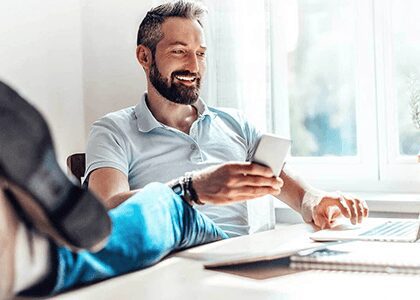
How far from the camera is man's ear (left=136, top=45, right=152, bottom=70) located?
1842 millimetres

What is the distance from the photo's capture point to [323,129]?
2143 mm

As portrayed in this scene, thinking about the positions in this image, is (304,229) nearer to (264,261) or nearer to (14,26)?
(264,261)

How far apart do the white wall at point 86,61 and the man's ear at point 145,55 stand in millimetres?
409

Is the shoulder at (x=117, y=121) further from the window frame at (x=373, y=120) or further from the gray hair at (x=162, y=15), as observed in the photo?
the window frame at (x=373, y=120)

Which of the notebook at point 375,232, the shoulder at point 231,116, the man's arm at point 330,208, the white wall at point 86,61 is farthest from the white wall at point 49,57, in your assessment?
the notebook at point 375,232

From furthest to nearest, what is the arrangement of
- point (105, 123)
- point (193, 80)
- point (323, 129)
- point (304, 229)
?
point (323, 129), point (193, 80), point (105, 123), point (304, 229)

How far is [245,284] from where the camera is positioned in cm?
77

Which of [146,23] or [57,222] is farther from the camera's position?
[146,23]

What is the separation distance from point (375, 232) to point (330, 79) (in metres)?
1.06

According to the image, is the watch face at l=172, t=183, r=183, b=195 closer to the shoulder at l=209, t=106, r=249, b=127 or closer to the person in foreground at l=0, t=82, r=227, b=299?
the shoulder at l=209, t=106, r=249, b=127

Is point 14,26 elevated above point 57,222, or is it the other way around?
point 14,26

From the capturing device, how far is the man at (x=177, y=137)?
4.90ft

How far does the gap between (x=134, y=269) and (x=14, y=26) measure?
1.38 metres

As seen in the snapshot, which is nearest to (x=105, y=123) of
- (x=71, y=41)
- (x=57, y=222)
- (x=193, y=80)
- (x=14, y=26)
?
(x=193, y=80)
